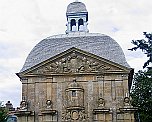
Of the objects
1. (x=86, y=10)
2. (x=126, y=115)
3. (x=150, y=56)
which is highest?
(x=86, y=10)

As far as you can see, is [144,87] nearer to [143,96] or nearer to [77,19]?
[143,96]

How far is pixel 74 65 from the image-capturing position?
30969 millimetres

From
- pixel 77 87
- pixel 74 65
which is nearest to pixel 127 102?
pixel 77 87

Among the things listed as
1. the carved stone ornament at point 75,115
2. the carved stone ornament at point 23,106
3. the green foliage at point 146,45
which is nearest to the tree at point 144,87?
the green foliage at point 146,45

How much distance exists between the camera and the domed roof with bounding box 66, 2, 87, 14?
36.0 metres

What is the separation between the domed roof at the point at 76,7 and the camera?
1416 inches

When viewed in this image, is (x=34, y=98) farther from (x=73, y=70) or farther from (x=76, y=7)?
(x=76, y=7)

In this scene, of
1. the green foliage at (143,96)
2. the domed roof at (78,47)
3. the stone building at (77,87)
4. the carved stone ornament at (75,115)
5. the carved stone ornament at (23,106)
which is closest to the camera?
the carved stone ornament at (75,115)

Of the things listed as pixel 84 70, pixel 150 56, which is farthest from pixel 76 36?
pixel 150 56

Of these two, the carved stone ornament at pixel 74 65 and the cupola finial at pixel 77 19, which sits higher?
the cupola finial at pixel 77 19

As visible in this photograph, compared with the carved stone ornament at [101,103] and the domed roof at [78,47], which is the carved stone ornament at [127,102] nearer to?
the carved stone ornament at [101,103]

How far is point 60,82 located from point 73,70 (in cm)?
134

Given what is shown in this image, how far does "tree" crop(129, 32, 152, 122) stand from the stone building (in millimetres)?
2544

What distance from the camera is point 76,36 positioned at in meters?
33.5
